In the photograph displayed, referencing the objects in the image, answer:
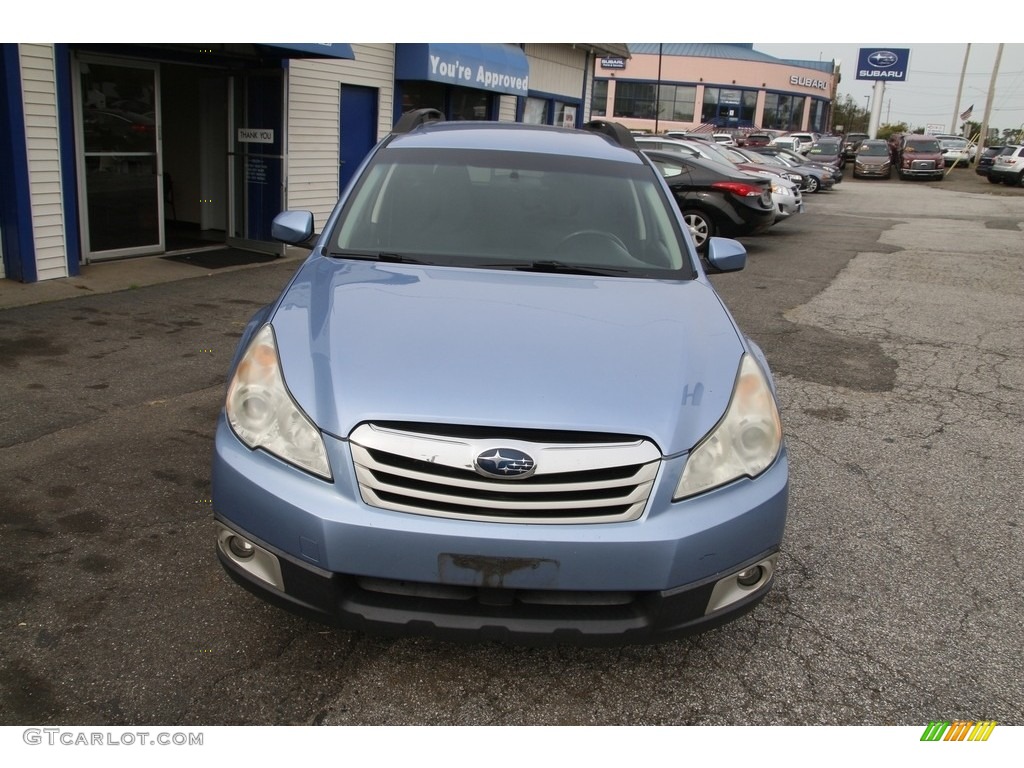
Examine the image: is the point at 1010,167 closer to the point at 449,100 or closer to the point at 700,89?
the point at 449,100

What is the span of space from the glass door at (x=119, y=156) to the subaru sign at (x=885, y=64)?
59.6 metres

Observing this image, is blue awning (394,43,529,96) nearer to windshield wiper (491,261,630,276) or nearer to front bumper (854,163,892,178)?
windshield wiper (491,261,630,276)

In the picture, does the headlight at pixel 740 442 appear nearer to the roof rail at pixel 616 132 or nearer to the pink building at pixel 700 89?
the roof rail at pixel 616 132

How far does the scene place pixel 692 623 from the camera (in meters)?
2.61

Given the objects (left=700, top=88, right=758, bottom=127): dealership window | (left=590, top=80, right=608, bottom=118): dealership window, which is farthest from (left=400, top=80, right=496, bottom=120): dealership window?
(left=700, top=88, right=758, bottom=127): dealership window

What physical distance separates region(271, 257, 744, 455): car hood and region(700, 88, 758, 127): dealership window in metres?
71.5

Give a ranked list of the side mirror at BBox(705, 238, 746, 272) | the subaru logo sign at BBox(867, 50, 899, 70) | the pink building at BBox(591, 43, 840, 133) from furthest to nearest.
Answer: the pink building at BBox(591, 43, 840, 133)
the subaru logo sign at BBox(867, 50, 899, 70)
the side mirror at BBox(705, 238, 746, 272)

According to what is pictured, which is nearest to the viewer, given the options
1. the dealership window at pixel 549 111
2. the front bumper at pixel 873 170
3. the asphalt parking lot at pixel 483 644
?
the asphalt parking lot at pixel 483 644

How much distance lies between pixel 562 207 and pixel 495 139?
2.22 feet

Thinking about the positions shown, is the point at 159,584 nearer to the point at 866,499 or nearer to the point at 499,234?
the point at 499,234

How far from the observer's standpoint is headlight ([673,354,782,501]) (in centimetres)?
259

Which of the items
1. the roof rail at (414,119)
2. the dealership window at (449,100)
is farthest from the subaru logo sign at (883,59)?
the roof rail at (414,119)

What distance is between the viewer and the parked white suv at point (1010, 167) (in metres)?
33.9

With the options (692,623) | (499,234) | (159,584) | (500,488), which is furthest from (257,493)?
(499,234)
